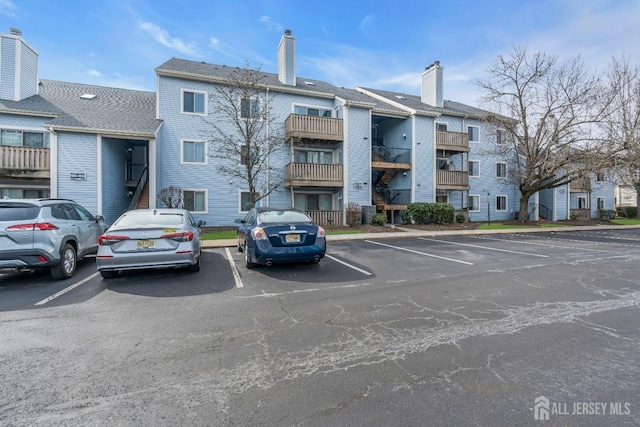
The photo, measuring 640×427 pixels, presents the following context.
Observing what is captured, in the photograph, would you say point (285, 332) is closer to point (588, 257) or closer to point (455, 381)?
point (455, 381)

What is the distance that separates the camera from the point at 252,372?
9.34 ft

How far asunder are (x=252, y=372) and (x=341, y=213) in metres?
16.5

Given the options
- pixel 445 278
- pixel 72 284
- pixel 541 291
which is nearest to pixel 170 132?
pixel 72 284

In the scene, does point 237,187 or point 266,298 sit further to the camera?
point 237,187

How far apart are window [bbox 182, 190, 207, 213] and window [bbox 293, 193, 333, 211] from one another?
18.2 feet

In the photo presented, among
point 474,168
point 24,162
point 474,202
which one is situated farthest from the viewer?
point 474,168

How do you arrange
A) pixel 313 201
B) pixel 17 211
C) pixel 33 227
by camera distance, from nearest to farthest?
pixel 33 227 → pixel 17 211 → pixel 313 201

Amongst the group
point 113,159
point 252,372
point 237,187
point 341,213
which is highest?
point 113,159

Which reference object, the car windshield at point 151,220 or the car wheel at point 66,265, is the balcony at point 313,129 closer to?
the car windshield at point 151,220

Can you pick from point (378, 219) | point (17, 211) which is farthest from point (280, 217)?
point (378, 219)

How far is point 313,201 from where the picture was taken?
20406 mm

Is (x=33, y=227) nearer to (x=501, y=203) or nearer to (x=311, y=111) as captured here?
(x=311, y=111)

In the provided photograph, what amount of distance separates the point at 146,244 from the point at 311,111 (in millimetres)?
16285

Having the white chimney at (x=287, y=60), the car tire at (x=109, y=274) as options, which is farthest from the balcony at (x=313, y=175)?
the car tire at (x=109, y=274)
